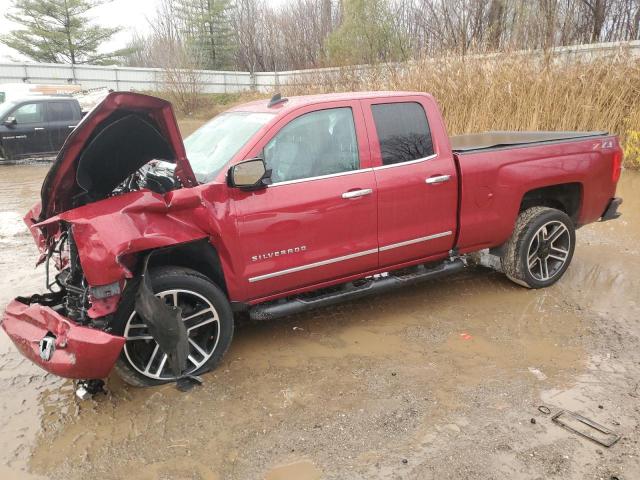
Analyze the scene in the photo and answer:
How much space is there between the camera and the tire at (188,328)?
10.8 ft

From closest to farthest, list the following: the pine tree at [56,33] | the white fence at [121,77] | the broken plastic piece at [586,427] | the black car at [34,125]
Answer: the broken plastic piece at [586,427] → the black car at [34,125] → the white fence at [121,77] → the pine tree at [56,33]

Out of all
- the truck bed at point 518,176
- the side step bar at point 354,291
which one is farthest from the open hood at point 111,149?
the truck bed at point 518,176

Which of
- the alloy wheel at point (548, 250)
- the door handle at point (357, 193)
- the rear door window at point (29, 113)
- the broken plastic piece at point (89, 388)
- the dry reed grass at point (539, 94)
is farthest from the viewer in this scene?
the rear door window at point (29, 113)

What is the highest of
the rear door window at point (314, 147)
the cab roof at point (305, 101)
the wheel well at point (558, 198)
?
the cab roof at point (305, 101)

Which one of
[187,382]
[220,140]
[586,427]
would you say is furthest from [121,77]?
[586,427]

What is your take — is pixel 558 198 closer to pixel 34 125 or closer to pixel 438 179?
pixel 438 179

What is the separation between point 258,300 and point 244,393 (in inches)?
27.2

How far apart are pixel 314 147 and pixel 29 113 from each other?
42.7ft

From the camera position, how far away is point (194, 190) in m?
3.37

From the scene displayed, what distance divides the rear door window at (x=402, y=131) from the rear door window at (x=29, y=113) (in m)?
13.0

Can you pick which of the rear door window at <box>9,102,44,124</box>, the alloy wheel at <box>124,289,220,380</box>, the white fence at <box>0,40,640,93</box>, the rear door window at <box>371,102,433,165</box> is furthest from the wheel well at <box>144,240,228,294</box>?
the white fence at <box>0,40,640,93</box>

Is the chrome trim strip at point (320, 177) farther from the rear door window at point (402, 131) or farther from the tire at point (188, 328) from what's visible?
the tire at point (188, 328)

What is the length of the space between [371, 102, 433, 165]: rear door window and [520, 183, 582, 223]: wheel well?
4.39ft

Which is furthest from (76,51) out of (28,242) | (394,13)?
(28,242)
